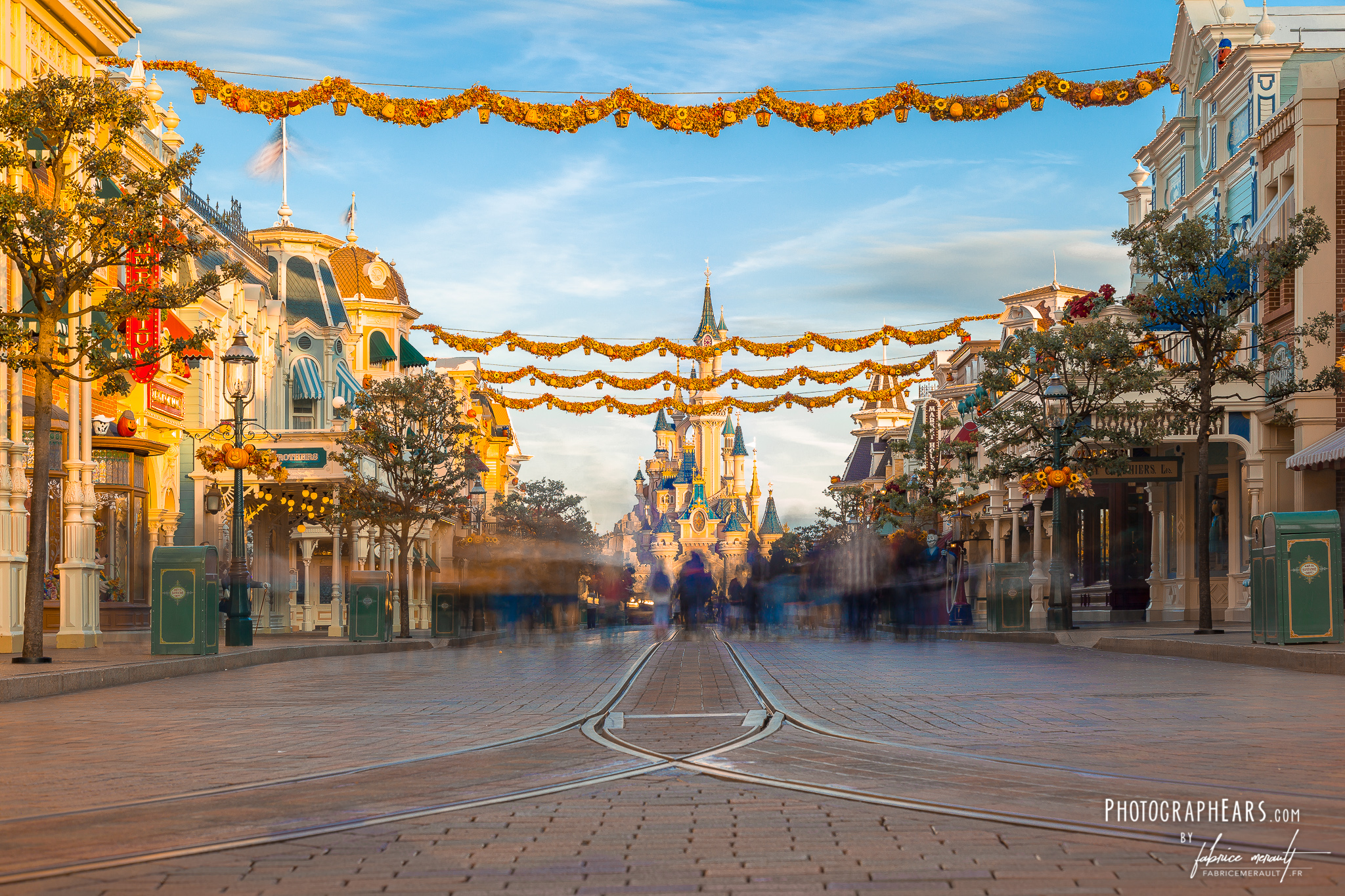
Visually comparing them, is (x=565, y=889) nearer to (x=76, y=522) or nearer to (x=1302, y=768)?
(x=1302, y=768)

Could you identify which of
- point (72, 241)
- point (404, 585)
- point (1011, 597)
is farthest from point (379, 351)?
point (72, 241)

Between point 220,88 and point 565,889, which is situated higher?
point 220,88

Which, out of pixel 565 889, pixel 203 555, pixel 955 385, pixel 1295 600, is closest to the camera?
pixel 565 889

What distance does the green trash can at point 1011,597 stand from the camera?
103 feet

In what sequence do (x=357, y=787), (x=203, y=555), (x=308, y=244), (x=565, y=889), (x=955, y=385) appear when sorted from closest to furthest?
1. (x=565, y=889)
2. (x=357, y=787)
3. (x=203, y=555)
4. (x=308, y=244)
5. (x=955, y=385)

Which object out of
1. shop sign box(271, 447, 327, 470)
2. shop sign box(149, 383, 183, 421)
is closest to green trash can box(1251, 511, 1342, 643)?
shop sign box(149, 383, 183, 421)

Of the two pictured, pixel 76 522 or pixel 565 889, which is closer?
pixel 565 889

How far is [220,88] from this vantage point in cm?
2147

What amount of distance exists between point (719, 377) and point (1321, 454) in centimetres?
1706

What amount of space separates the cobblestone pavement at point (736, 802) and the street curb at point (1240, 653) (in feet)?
7.01

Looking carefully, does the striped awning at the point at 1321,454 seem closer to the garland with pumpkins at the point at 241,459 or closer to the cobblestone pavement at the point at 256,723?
the cobblestone pavement at the point at 256,723

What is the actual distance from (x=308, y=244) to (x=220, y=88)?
25259 mm

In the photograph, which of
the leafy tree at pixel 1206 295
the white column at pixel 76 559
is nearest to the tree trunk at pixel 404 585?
the white column at pixel 76 559

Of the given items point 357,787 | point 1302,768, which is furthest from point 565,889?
point 1302,768
